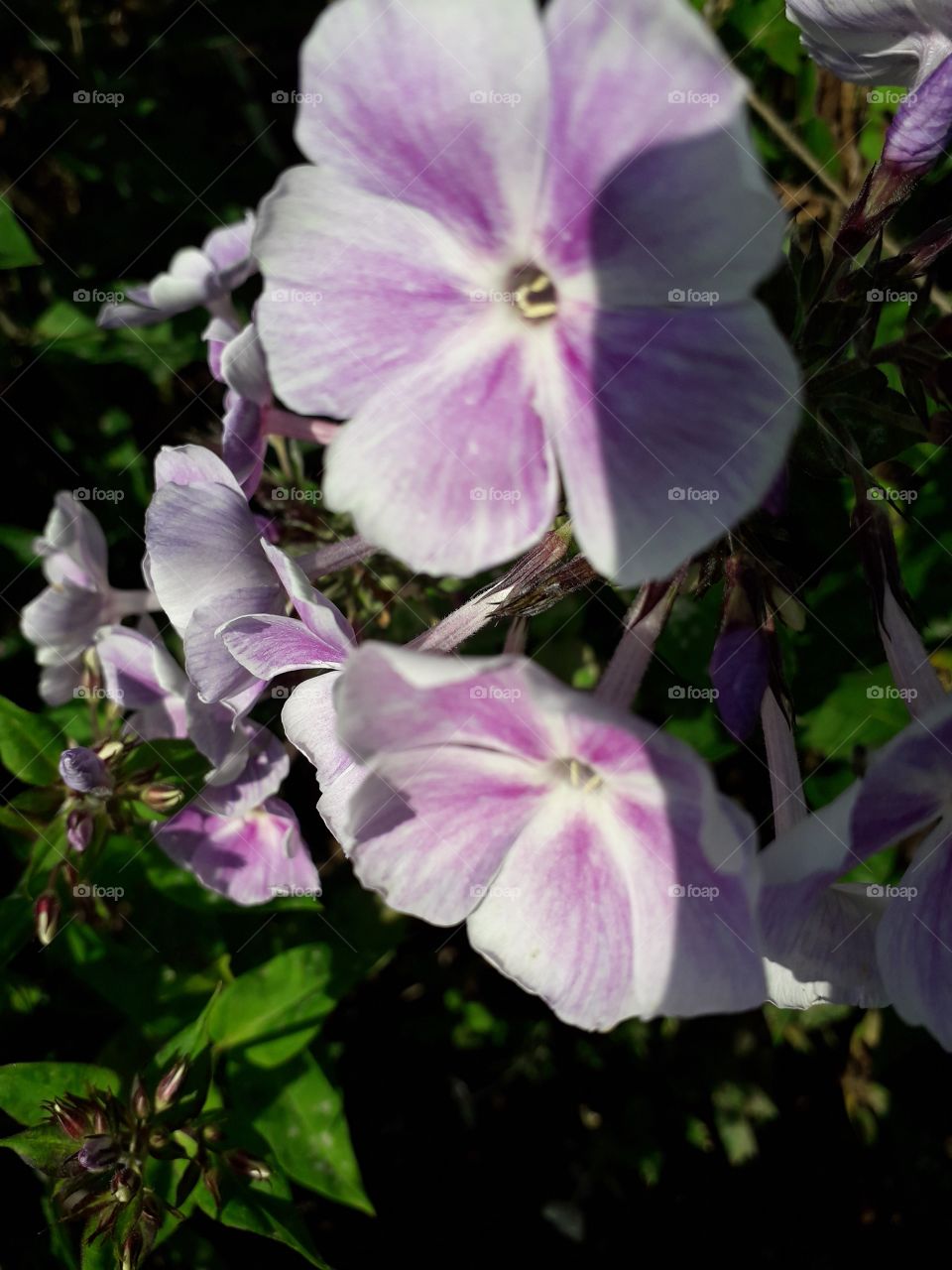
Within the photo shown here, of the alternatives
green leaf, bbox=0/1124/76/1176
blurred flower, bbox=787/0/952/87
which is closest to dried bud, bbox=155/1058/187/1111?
green leaf, bbox=0/1124/76/1176

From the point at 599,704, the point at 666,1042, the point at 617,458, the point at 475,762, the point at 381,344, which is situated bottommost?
the point at 666,1042

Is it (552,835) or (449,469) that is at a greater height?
(449,469)

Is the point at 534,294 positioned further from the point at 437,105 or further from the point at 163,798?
the point at 163,798

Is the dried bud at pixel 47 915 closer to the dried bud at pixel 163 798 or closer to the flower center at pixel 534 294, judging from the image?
the dried bud at pixel 163 798

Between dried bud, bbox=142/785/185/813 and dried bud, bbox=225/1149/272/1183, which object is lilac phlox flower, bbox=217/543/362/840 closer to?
dried bud, bbox=142/785/185/813

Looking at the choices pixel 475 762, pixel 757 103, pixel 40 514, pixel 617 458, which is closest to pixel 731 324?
pixel 617 458

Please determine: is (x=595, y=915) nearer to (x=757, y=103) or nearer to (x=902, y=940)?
(x=902, y=940)

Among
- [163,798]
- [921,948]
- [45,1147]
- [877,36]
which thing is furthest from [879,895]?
[45,1147]

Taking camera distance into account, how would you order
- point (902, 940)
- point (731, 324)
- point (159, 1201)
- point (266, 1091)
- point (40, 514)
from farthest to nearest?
point (40, 514) → point (266, 1091) → point (159, 1201) → point (902, 940) → point (731, 324)
